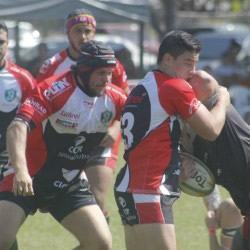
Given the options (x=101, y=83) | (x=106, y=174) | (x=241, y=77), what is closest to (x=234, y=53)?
(x=241, y=77)

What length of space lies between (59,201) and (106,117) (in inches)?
24.6

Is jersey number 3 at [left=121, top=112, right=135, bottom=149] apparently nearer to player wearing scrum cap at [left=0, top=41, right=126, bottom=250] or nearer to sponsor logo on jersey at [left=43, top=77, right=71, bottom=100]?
player wearing scrum cap at [left=0, top=41, right=126, bottom=250]

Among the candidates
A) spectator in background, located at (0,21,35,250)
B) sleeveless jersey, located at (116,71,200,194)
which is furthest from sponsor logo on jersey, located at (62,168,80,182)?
spectator in background, located at (0,21,35,250)

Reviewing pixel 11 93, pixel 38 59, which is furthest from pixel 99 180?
pixel 38 59

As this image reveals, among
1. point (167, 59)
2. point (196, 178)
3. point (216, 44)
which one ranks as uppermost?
point (167, 59)

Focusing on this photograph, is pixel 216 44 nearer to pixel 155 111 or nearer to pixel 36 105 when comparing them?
pixel 36 105

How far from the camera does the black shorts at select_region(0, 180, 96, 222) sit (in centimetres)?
668

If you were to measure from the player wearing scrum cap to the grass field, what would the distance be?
2.11 meters

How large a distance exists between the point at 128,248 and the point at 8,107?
2146 mm

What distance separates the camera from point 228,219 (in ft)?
25.2

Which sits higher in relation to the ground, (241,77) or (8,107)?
(8,107)

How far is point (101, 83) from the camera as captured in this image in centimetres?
658

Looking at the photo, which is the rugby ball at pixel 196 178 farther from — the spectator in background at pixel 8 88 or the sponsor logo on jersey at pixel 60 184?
the spectator in background at pixel 8 88

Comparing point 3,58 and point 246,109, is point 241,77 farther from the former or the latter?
point 3,58
